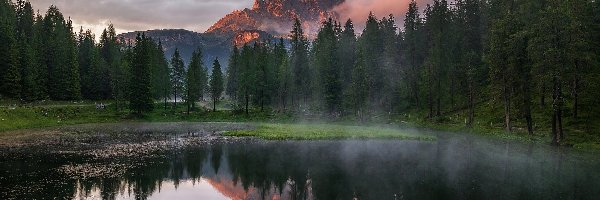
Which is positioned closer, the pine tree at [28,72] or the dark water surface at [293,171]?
the dark water surface at [293,171]

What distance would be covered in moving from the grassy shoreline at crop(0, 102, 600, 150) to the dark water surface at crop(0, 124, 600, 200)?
23.9ft

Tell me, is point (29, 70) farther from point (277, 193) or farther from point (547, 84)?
point (547, 84)

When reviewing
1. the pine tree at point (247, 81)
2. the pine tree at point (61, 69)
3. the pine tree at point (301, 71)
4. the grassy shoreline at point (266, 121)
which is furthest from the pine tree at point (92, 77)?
the pine tree at point (301, 71)

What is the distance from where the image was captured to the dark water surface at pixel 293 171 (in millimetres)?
28703

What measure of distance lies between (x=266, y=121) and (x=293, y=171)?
201 feet

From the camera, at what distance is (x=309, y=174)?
35.4 metres

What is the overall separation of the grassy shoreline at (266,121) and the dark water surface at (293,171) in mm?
7272

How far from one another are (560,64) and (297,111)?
2554 inches

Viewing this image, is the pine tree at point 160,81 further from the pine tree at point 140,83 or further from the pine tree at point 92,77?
the pine tree at point 92,77

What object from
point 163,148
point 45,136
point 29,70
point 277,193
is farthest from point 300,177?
point 29,70

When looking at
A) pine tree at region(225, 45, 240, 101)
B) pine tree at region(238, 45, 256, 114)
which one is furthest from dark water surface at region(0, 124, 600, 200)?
pine tree at region(225, 45, 240, 101)

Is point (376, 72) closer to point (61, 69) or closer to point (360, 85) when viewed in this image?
point (360, 85)

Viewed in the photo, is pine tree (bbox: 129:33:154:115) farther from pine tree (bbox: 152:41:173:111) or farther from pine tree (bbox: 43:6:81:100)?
pine tree (bbox: 43:6:81:100)

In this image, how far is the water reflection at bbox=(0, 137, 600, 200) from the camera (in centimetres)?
2852
